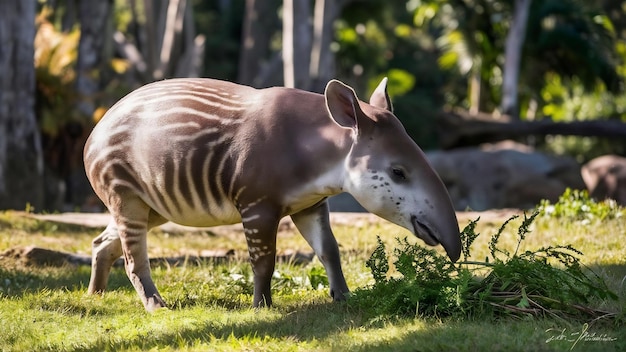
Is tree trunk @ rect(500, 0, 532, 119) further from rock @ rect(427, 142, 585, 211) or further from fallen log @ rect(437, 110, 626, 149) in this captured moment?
rock @ rect(427, 142, 585, 211)

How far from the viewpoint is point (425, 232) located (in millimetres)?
5812

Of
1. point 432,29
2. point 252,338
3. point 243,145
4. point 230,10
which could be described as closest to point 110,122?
point 243,145

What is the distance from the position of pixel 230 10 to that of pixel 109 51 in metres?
19.5

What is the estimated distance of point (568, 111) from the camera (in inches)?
1230

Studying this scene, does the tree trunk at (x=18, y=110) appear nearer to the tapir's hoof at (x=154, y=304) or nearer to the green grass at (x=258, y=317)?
the green grass at (x=258, y=317)

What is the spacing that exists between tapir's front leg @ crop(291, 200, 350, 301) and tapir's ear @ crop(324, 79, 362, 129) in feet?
2.65

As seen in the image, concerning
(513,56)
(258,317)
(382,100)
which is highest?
(382,100)

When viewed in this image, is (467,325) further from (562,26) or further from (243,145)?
(562,26)

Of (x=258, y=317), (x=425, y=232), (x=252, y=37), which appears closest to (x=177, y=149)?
(x=258, y=317)

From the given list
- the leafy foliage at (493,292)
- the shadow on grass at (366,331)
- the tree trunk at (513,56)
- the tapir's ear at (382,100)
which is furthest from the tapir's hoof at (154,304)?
the tree trunk at (513,56)

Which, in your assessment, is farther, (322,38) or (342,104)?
(322,38)

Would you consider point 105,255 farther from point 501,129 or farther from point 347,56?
point 347,56

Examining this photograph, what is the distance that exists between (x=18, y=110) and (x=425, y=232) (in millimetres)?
9954

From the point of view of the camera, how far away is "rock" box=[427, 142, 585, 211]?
19875mm
